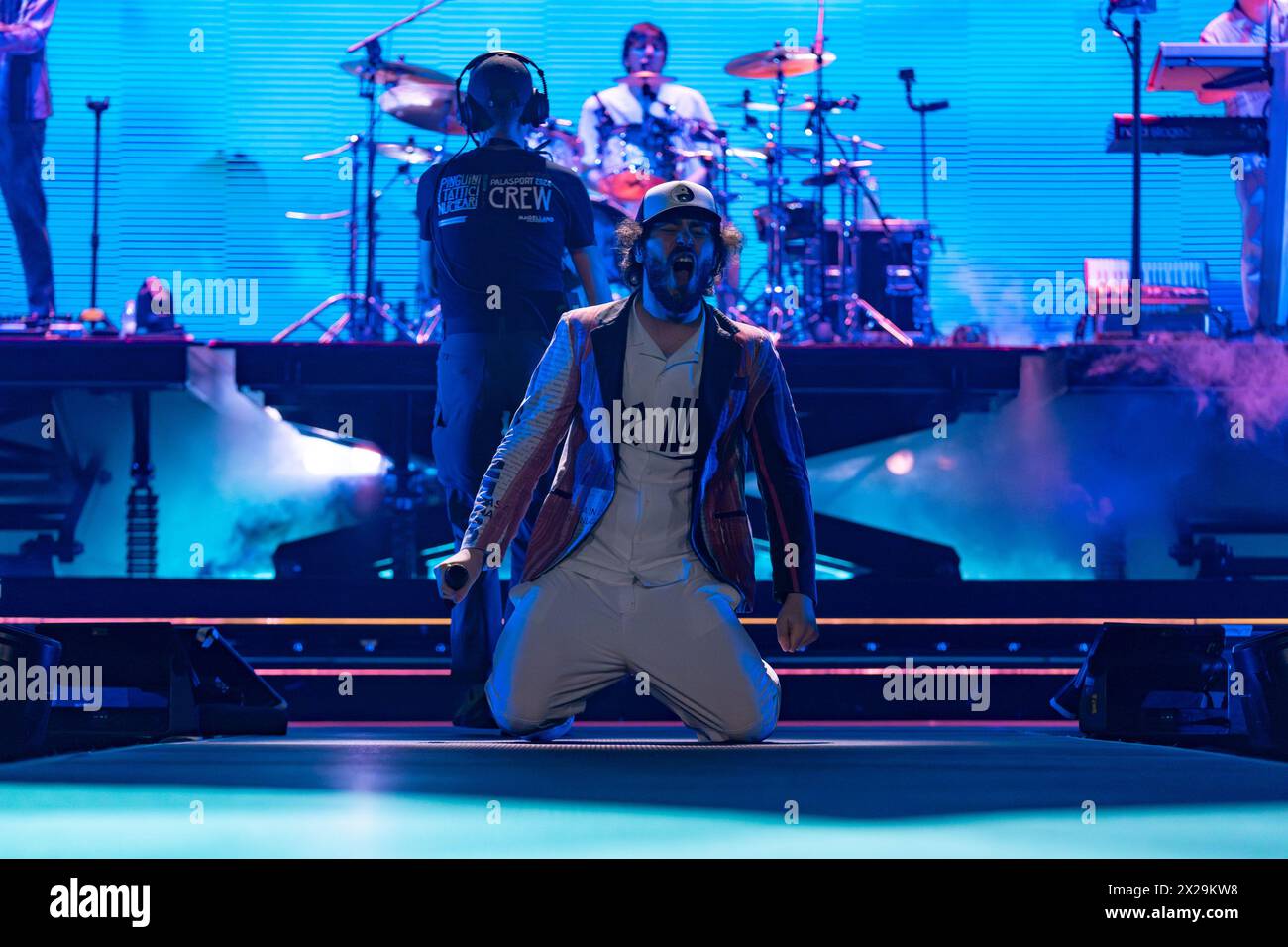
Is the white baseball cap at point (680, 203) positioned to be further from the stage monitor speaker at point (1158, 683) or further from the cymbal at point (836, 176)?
the cymbal at point (836, 176)

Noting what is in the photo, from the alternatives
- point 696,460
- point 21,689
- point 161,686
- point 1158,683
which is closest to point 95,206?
point 161,686

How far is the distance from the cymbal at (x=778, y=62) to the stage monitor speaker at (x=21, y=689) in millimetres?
5481

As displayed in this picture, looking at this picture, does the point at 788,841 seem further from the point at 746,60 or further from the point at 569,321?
the point at 746,60

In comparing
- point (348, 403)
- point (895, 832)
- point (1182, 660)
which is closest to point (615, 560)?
point (895, 832)

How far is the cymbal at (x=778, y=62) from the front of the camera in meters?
7.54

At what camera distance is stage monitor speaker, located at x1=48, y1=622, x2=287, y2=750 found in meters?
3.74

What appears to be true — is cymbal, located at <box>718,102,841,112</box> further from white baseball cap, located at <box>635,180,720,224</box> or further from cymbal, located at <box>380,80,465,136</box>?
white baseball cap, located at <box>635,180,720,224</box>

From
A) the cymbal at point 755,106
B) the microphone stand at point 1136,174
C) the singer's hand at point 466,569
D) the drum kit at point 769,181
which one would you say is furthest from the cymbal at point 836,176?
the singer's hand at point 466,569

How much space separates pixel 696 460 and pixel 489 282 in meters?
0.99

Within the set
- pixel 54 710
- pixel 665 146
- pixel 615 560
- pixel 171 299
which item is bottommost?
pixel 54 710

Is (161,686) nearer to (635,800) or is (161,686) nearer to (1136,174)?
(635,800)

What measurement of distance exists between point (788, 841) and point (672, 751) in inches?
47.3

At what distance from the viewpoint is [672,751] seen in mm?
3135

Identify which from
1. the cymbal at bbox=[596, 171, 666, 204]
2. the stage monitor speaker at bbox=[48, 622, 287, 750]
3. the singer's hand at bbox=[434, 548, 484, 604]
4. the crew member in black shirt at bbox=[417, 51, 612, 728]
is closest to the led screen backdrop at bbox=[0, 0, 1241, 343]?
the cymbal at bbox=[596, 171, 666, 204]
